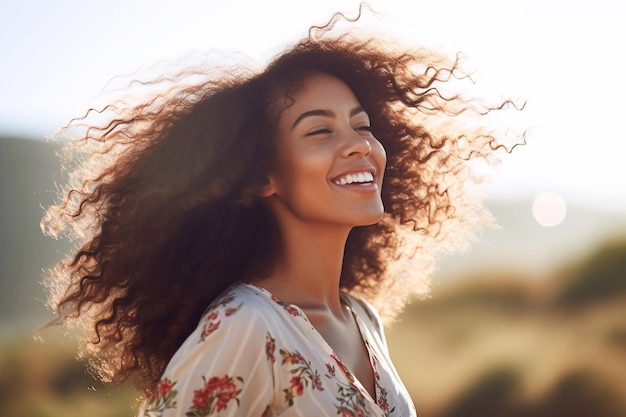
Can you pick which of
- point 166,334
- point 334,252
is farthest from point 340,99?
point 166,334

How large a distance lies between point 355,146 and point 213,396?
0.98m

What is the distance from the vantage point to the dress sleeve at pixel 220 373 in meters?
2.33

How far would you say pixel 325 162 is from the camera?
2834mm

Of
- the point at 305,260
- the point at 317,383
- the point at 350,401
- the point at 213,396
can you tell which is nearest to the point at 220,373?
→ the point at 213,396

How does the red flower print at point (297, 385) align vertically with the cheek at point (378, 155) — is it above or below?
below

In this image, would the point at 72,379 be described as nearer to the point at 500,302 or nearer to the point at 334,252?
the point at 500,302

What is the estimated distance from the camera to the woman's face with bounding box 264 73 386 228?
2832 millimetres

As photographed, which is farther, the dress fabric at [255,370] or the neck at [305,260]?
the neck at [305,260]

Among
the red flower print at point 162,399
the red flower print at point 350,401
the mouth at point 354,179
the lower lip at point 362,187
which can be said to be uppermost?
the mouth at point 354,179

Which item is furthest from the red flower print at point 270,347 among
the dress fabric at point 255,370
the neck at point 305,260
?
the neck at point 305,260

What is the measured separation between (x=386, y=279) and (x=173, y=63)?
1432 millimetres

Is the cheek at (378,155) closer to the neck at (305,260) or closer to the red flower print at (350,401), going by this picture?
the neck at (305,260)

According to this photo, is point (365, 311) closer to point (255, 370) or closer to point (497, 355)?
point (255, 370)

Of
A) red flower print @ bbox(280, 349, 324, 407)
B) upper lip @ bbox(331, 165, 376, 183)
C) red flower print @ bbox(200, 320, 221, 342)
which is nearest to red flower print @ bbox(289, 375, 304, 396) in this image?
red flower print @ bbox(280, 349, 324, 407)
